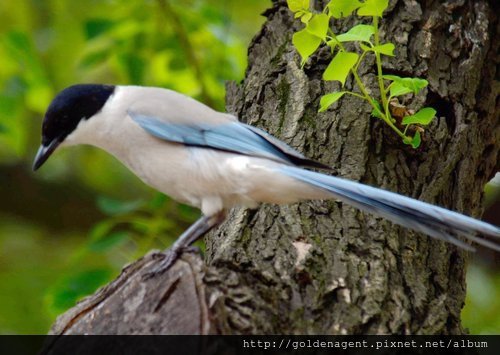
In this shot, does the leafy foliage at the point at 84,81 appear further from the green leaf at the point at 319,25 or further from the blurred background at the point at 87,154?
Answer: the green leaf at the point at 319,25

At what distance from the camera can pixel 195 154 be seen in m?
3.88

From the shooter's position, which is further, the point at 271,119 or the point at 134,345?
the point at 271,119

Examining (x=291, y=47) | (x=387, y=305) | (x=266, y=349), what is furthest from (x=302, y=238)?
(x=291, y=47)

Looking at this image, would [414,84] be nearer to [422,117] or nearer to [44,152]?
[422,117]

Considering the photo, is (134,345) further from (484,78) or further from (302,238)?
(484,78)

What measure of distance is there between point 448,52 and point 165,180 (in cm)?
166

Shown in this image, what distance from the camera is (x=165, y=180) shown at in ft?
12.7

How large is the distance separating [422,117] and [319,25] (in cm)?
61

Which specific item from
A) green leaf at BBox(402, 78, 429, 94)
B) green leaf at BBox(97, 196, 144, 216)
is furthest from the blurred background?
green leaf at BBox(402, 78, 429, 94)

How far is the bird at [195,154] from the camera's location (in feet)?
11.4

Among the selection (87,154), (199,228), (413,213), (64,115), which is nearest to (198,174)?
(199,228)

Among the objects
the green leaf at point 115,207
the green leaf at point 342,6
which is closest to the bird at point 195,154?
the green leaf at point 342,6

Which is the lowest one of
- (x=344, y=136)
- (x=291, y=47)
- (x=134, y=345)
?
(x=134, y=345)

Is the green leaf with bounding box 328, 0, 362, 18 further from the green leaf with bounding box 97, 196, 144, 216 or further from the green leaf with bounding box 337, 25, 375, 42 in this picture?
the green leaf with bounding box 97, 196, 144, 216
